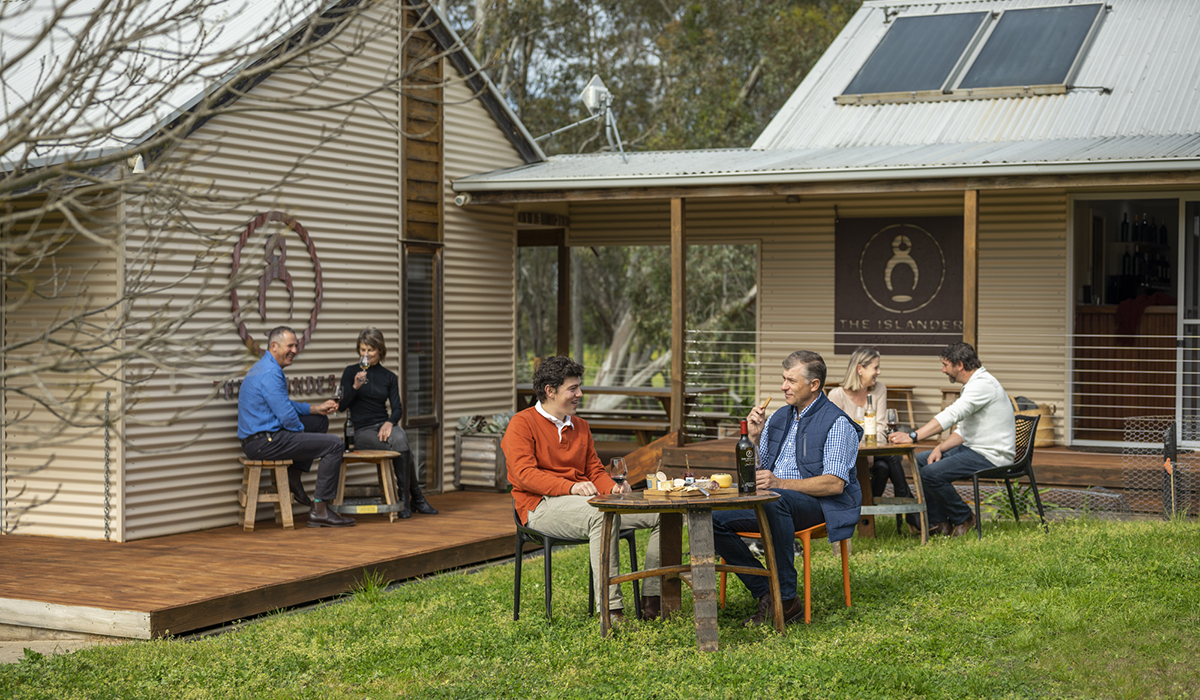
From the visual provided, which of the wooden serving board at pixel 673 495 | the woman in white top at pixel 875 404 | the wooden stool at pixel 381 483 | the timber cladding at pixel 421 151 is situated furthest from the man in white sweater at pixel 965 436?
the timber cladding at pixel 421 151

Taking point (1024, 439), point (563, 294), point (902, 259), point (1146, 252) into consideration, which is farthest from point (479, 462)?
point (1146, 252)

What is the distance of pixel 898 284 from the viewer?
11.5 m

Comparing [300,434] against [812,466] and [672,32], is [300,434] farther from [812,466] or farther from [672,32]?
[672,32]

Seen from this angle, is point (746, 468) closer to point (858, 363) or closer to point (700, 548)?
point (700, 548)

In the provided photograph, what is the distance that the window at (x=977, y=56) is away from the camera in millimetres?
11922

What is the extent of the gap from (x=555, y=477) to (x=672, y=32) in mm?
16848

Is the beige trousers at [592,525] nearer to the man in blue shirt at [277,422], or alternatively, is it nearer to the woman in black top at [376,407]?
the man in blue shirt at [277,422]

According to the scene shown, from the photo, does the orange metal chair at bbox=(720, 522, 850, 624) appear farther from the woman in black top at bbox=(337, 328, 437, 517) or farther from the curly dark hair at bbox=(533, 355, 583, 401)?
the woman in black top at bbox=(337, 328, 437, 517)

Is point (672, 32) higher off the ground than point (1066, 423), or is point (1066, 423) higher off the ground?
point (672, 32)

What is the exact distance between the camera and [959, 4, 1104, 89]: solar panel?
1190 centimetres

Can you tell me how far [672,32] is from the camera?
2141 cm

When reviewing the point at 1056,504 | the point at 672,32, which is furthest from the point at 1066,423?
the point at 672,32

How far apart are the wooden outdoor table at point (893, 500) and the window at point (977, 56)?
562cm

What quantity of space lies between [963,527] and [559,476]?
10.9 feet
